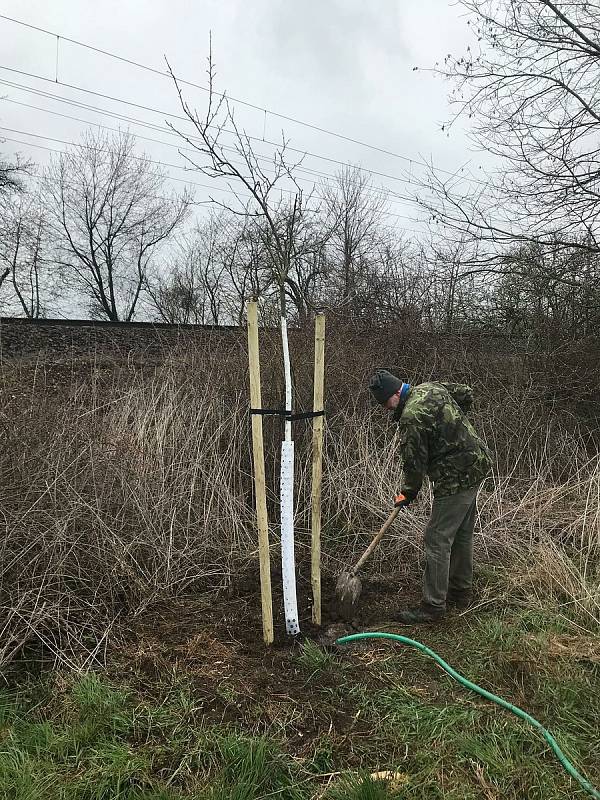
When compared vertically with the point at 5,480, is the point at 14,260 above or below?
above

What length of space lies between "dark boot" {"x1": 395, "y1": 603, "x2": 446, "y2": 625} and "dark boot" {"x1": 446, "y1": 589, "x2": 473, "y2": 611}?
23 centimetres

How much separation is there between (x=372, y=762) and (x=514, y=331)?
733 centimetres

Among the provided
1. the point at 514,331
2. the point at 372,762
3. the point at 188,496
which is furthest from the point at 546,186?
the point at 372,762

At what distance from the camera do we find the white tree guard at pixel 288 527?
3.41 metres

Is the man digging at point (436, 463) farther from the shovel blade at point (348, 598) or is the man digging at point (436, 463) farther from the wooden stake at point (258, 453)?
the wooden stake at point (258, 453)

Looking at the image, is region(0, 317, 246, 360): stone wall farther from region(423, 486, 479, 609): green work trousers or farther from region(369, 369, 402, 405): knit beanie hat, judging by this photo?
region(423, 486, 479, 609): green work trousers

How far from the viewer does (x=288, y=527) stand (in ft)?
11.3

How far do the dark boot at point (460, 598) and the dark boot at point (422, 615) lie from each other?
0.76 feet

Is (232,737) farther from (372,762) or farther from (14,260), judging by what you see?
(14,260)

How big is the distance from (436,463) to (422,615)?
3.39ft

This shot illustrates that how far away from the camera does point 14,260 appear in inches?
1006

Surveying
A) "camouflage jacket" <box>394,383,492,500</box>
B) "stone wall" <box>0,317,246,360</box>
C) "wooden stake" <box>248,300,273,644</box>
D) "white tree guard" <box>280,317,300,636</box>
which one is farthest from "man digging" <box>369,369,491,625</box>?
"stone wall" <box>0,317,246,360</box>

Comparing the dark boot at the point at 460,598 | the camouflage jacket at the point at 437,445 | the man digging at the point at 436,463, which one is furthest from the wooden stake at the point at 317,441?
the dark boot at the point at 460,598

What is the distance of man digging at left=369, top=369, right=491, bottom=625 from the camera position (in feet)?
12.4
